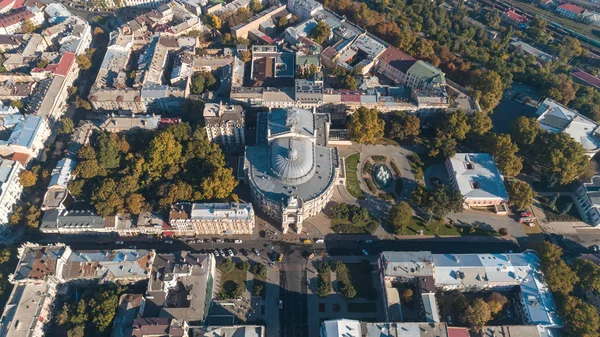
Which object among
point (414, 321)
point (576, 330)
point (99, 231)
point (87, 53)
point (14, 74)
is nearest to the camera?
point (576, 330)

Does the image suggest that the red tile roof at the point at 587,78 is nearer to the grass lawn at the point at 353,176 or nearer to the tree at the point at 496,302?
the grass lawn at the point at 353,176

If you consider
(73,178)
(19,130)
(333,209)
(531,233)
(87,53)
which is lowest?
(531,233)

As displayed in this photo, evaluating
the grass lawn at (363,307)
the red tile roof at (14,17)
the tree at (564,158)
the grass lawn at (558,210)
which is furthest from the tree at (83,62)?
the grass lawn at (558,210)

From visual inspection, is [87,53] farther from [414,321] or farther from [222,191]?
[414,321]

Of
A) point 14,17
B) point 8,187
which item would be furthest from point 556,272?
point 14,17

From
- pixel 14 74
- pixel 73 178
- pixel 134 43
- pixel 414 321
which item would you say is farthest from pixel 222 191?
pixel 14 74

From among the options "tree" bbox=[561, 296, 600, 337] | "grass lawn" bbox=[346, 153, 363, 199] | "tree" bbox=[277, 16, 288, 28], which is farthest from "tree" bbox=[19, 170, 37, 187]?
"tree" bbox=[561, 296, 600, 337]

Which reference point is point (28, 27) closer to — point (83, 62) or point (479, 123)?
point (83, 62)
